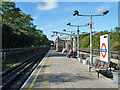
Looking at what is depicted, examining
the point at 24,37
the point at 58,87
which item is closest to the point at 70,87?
the point at 58,87

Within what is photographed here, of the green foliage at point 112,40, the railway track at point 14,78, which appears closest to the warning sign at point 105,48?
the railway track at point 14,78

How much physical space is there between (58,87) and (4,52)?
45.0 feet

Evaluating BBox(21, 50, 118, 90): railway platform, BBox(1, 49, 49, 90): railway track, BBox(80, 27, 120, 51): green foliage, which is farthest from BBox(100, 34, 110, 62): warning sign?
BBox(80, 27, 120, 51): green foliage

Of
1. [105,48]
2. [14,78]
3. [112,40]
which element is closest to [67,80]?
[105,48]

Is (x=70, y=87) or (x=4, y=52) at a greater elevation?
(x=4, y=52)

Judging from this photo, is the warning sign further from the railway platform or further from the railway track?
the railway track

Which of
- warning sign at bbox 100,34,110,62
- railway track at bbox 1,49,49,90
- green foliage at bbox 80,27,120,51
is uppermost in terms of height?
green foliage at bbox 80,27,120,51

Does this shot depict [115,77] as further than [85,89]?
Yes

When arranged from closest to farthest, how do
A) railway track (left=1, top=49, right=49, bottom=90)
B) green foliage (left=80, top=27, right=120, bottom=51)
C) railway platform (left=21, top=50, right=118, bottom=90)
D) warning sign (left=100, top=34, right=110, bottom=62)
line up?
railway platform (left=21, top=50, right=118, bottom=90), railway track (left=1, top=49, right=49, bottom=90), warning sign (left=100, top=34, right=110, bottom=62), green foliage (left=80, top=27, right=120, bottom=51)

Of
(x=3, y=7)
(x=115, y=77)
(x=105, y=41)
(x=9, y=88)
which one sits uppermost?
(x=3, y=7)

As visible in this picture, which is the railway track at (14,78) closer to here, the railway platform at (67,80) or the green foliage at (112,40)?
the railway platform at (67,80)

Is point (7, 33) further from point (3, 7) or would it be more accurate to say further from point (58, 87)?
point (58, 87)

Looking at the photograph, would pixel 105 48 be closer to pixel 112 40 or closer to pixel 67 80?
pixel 67 80

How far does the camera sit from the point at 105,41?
352 inches
